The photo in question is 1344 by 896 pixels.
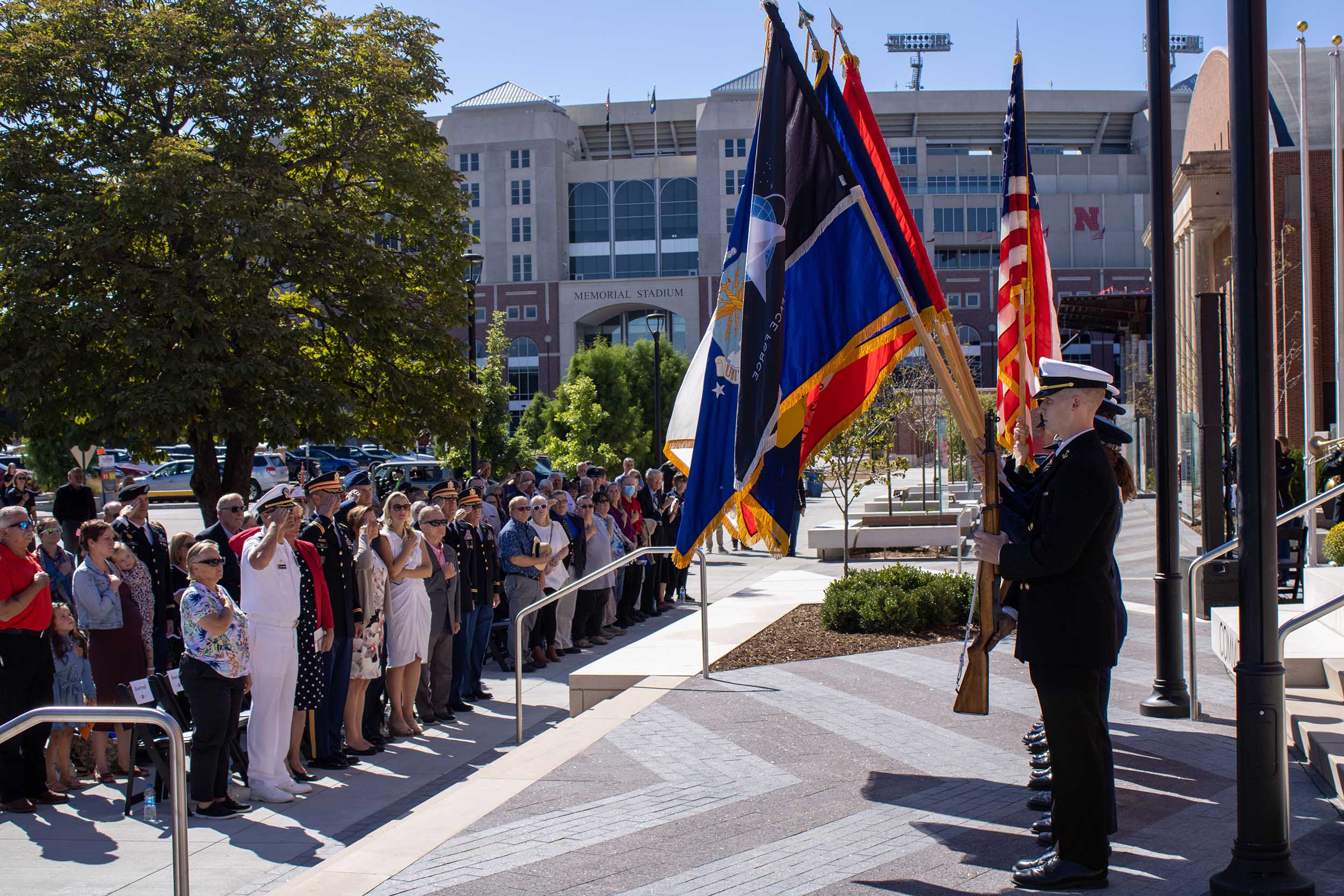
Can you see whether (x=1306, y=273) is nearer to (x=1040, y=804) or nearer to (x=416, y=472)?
(x=1040, y=804)

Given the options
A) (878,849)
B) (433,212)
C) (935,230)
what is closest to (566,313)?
(935,230)

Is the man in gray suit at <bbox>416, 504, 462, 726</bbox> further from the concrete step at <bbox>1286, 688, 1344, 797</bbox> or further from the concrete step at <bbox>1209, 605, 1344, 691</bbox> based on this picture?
the concrete step at <bbox>1286, 688, 1344, 797</bbox>

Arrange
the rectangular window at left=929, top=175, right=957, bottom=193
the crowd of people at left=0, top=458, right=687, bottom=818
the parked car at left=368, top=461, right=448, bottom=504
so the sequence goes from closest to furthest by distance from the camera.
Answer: the crowd of people at left=0, top=458, right=687, bottom=818, the parked car at left=368, top=461, right=448, bottom=504, the rectangular window at left=929, top=175, right=957, bottom=193

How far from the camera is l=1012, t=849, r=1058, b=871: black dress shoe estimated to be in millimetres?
4879

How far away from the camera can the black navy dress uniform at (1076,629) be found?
4746 millimetres

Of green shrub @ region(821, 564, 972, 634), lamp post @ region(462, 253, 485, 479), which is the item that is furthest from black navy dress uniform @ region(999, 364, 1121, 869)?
lamp post @ region(462, 253, 485, 479)

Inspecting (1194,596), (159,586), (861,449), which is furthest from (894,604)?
(861,449)

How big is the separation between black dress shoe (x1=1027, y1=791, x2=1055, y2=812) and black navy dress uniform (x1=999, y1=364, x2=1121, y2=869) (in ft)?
3.35

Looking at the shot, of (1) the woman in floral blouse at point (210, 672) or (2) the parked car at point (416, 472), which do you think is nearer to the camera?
(1) the woman in floral blouse at point (210, 672)

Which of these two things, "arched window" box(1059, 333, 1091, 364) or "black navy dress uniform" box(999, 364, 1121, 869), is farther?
"arched window" box(1059, 333, 1091, 364)

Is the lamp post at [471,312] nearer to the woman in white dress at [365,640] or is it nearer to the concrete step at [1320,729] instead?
the woman in white dress at [365,640]

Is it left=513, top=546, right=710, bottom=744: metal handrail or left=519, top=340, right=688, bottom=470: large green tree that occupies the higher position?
Answer: left=519, top=340, right=688, bottom=470: large green tree

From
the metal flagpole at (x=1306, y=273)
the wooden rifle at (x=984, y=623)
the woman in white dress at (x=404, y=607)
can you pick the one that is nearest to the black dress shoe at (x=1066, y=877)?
the wooden rifle at (x=984, y=623)

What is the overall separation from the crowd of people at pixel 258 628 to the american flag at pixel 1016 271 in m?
3.58
